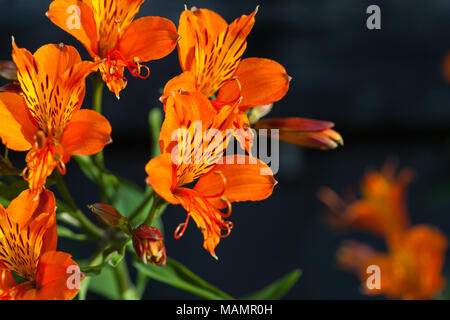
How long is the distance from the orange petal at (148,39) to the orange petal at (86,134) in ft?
0.27

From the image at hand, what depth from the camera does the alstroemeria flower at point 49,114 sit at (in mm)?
447

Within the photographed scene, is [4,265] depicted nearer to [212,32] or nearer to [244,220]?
[212,32]

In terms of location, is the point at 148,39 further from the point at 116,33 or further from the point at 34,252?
the point at 34,252

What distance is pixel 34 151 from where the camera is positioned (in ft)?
1.49

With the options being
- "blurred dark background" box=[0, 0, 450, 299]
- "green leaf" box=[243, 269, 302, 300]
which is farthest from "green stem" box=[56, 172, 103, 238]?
"blurred dark background" box=[0, 0, 450, 299]

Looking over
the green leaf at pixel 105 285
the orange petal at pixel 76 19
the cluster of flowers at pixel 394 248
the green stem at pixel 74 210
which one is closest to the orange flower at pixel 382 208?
the cluster of flowers at pixel 394 248

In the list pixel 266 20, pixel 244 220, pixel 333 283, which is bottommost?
pixel 333 283

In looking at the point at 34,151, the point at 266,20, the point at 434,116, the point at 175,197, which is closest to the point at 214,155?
the point at 175,197

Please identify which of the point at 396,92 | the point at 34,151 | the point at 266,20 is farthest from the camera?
the point at 396,92

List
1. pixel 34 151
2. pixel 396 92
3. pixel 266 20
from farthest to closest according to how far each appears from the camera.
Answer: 1. pixel 396 92
2. pixel 266 20
3. pixel 34 151

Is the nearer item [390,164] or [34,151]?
[34,151]

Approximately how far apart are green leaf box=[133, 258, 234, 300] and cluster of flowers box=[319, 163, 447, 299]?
315 millimetres

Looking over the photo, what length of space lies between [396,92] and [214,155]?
1.60 meters

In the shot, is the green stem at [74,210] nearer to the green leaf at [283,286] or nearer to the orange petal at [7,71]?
the orange petal at [7,71]
